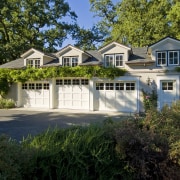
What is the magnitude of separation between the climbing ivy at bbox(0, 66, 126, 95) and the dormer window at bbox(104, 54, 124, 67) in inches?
32.2

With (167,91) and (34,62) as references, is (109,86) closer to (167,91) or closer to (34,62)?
(167,91)

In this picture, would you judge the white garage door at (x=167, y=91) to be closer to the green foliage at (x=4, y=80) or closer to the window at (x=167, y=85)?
the window at (x=167, y=85)

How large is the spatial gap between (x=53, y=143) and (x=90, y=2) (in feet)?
109

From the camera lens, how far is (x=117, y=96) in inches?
731

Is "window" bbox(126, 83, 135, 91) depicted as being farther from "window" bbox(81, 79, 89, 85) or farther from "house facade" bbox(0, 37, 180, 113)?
"window" bbox(81, 79, 89, 85)

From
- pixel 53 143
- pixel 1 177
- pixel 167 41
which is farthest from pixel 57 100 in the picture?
pixel 1 177

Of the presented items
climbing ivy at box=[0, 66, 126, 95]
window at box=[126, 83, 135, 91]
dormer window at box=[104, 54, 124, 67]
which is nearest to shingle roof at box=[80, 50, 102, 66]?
climbing ivy at box=[0, 66, 126, 95]

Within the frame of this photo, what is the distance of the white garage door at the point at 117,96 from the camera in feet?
59.7

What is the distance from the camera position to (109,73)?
1817 centimetres

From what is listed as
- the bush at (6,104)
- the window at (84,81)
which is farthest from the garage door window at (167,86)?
the bush at (6,104)

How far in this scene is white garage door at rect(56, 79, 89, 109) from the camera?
19341 millimetres

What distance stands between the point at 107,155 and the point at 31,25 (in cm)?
3095

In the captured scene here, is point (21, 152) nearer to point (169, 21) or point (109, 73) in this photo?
point (109, 73)

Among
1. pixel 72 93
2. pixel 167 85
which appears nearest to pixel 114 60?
pixel 72 93
